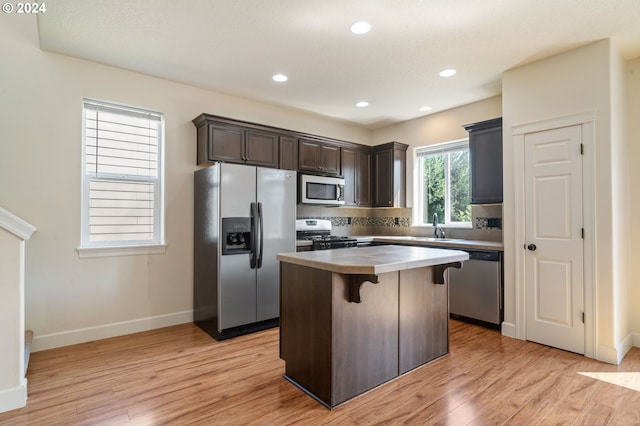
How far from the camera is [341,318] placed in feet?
7.22

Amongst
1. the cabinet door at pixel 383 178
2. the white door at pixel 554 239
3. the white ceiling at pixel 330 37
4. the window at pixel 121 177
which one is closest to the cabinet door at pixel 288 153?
the white ceiling at pixel 330 37

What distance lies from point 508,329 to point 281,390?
2.45 metres

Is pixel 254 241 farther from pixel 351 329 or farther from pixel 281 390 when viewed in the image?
pixel 351 329

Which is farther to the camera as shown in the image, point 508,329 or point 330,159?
point 330,159

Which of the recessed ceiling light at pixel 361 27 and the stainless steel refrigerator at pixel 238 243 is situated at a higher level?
the recessed ceiling light at pixel 361 27

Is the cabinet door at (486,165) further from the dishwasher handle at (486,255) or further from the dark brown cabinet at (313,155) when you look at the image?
the dark brown cabinet at (313,155)

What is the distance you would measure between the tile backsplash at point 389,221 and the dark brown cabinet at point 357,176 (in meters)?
0.33

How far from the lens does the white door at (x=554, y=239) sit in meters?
3.06

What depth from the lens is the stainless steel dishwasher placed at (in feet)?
12.0

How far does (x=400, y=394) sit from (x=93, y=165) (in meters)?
3.51

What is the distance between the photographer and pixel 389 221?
5.68 m

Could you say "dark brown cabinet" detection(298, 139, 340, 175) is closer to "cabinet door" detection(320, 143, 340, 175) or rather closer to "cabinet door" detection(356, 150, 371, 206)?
"cabinet door" detection(320, 143, 340, 175)

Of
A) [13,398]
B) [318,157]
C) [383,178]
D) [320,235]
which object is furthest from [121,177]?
[383,178]

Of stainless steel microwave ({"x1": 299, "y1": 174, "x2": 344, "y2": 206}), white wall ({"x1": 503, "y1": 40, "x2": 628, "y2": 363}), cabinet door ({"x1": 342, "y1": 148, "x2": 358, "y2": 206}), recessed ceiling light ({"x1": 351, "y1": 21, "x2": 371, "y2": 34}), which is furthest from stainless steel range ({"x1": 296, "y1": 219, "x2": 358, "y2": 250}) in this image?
white wall ({"x1": 503, "y1": 40, "x2": 628, "y2": 363})
